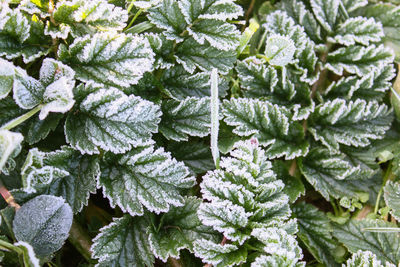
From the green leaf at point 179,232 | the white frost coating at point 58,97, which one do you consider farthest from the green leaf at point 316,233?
the white frost coating at point 58,97

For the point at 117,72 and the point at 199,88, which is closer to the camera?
the point at 117,72

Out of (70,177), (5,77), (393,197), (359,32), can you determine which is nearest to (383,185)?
(393,197)

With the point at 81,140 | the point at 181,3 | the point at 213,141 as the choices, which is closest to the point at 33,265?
the point at 81,140

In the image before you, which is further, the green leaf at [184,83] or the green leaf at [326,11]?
the green leaf at [326,11]

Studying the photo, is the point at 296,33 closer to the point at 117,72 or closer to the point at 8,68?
the point at 117,72

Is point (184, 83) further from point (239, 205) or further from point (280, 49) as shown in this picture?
point (239, 205)

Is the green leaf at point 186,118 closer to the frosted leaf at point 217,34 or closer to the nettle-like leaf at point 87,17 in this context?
the frosted leaf at point 217,34
